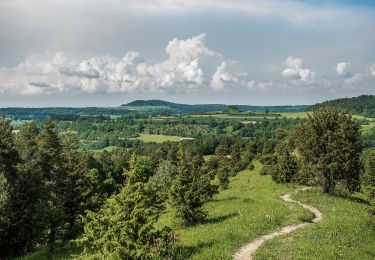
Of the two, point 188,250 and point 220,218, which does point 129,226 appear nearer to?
point 188,250

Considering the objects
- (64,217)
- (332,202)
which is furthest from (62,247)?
(332,202)

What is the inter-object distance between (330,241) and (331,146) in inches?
733

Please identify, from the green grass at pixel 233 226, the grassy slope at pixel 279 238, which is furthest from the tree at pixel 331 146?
the green grass at pixel 233 226

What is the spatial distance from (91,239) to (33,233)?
1640 centimetres

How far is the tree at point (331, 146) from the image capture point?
41156mm

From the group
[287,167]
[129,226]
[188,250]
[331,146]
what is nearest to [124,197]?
[129,226]

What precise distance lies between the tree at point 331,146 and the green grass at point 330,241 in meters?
8.53

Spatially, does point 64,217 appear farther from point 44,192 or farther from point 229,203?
point 229,203

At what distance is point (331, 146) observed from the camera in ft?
136

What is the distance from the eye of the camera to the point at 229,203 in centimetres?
4141

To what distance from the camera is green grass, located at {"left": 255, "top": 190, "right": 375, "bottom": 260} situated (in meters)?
22.1

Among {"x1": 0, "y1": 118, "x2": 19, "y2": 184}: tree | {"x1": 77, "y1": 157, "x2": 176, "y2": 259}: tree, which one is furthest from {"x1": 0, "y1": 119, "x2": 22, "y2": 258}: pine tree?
{"x1": 77, "y1": 157, "x2": 176, "y2": 259}: tree

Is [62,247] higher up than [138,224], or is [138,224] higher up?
[138,224]

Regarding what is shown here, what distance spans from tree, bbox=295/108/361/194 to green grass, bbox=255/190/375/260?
8.53m
